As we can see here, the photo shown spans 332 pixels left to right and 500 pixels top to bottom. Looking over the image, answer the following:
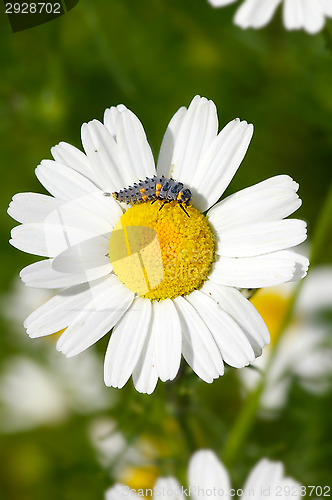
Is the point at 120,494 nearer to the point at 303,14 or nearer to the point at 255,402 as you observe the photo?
the point at 255,402

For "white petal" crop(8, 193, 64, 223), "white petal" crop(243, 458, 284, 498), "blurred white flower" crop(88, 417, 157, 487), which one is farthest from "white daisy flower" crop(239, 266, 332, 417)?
"white petal" crop(8, 193, 64, 223)

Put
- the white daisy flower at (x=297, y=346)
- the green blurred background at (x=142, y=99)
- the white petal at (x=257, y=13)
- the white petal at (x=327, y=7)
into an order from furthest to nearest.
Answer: the green blurred background at (x=142, y=99) → the white daisy flower at (x=297, y=346) → the white petal at (x=257, y=13) → the white petal at (x=327, y=7)

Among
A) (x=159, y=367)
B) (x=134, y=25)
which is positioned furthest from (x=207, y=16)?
(x=159, y=367)

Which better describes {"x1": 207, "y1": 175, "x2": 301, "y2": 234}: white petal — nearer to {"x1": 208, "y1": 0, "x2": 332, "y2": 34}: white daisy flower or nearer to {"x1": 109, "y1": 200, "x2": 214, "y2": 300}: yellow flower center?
{"x1": 109, "y1": 200, "x2": 214, "y2": 300}: yellow flower center

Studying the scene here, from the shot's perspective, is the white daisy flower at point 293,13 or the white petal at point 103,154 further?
the white daisy flower at point 293,13

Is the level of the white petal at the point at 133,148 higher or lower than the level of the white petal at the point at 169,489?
higher

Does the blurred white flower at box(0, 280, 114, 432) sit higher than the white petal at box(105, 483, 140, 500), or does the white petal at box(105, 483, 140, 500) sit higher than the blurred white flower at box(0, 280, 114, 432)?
the white petal at box(105, 483, 140, 500)

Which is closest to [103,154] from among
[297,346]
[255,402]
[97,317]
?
[97,317]

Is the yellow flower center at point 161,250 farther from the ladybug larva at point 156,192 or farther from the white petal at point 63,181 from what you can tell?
the white petal at point 63,181

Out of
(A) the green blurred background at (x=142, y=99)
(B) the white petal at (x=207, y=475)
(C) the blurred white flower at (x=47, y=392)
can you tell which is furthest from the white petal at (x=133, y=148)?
(C) the blurred white flower at (x=47, y=392)
